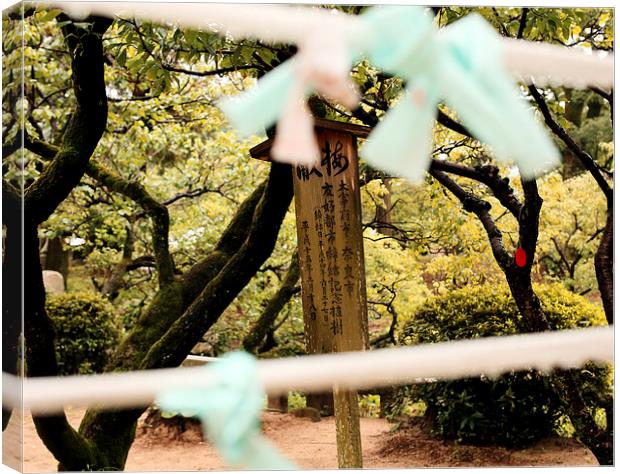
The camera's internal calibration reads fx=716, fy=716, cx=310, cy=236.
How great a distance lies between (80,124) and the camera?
221 centimetres

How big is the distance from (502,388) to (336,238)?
1373mm

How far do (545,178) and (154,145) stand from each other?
225 centimetres

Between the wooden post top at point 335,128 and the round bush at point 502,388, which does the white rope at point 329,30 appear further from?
the round bush at point 502,388

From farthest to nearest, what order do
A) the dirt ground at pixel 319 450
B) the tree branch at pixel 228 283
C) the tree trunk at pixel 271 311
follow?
the tree trunk at pixel 271 311
the dirt ground at pixel 319 450
the tree branch at pixel 228 283

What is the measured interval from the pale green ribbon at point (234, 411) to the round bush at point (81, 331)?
183 inches

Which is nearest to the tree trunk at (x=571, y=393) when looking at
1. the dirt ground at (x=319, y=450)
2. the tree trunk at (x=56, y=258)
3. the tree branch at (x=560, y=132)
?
the tree branch at (x=560, y=132)

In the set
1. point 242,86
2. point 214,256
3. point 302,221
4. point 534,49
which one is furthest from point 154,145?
point 534,49

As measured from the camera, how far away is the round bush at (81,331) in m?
4.57

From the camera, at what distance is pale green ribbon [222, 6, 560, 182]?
13 centimetres

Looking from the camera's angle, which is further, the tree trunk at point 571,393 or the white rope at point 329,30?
the tree trunk at point 571,393

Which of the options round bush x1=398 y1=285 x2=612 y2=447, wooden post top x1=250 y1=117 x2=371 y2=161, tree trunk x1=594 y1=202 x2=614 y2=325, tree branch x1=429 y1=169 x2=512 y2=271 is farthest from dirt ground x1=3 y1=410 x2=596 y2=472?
wooden post top x1=250 y1=117 x2=371 y2=161

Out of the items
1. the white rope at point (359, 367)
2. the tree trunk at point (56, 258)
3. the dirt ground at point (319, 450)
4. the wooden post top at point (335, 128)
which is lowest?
the dirt ground at point (319, 450)

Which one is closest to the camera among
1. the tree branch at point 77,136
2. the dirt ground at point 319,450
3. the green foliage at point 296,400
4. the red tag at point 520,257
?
the tree branch at point 77,136

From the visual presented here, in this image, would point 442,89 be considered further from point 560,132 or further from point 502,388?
point 502,388
